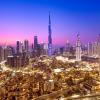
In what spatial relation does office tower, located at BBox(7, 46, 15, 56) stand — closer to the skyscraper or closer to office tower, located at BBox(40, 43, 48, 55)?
A: the skyscraper

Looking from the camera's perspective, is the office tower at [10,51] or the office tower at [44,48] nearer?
the office tower at [10,51]

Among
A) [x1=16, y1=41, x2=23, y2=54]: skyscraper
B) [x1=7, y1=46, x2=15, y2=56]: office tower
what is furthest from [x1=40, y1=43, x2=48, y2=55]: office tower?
[x1=7, y1=46, x2=15, y2=56]: office tower

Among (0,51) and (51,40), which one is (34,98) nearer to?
(0,51)

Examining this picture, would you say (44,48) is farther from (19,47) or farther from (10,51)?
(10,51)

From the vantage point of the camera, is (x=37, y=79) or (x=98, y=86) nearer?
(x=98, y=86)

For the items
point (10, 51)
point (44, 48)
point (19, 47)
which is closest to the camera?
point (10, 51)

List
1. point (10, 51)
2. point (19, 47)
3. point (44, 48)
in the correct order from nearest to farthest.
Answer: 1. point (10, 51)
2. point (19, 47)
3. point (44, 48)

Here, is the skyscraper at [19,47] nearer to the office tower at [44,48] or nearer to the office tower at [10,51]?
the office tower at [10,51]

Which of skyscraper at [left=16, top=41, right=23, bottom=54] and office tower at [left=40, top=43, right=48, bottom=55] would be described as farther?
office tower at [left=40, top=43, right=48, bottom=55]


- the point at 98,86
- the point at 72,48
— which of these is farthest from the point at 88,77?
the point at 72,48

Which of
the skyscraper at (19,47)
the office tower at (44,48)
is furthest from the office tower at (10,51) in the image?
the office tower at (44,48)

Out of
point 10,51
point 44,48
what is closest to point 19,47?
point 10,51
